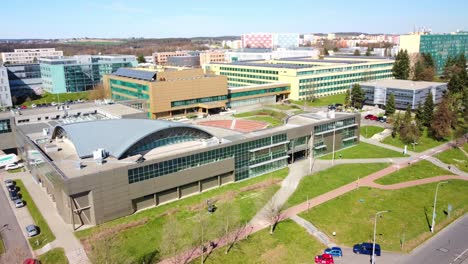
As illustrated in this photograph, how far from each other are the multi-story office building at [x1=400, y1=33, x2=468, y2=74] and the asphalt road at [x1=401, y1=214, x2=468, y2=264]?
136833 millimetres

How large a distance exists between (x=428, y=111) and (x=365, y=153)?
80.8 ft

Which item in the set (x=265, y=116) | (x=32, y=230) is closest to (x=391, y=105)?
(x=265, y=116)

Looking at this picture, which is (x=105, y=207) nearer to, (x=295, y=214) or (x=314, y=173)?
(x=295, y=214)

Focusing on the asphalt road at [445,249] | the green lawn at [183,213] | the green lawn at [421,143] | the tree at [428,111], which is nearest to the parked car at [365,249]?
the asphalt road at [445,249]

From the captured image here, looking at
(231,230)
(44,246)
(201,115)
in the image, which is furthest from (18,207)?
(201,115)

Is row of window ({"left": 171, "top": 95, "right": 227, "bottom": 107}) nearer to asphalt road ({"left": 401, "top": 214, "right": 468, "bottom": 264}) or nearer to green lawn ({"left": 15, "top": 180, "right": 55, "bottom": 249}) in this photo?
green lawn ({"left": 15, "top": 180, "right": 55, "bottom": 249})

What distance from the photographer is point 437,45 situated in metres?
172

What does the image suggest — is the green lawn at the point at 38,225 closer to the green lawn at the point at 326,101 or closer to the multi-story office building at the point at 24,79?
the green lawn at the point at 326,101

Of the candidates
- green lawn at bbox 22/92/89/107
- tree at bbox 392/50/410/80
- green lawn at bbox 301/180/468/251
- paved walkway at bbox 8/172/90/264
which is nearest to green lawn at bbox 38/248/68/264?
paved walkway at bbox 8/172/90/264

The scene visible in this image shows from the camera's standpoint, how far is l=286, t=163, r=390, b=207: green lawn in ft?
182

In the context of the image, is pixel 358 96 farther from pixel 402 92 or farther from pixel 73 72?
pixel 73 72

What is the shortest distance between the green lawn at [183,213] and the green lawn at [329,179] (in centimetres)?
376

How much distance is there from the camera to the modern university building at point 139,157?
46500mm

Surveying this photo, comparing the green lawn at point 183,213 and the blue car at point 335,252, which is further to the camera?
the green lawn at point 183,213
